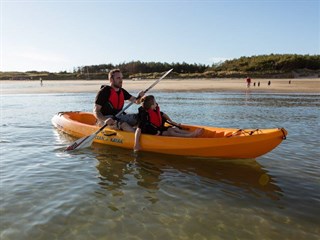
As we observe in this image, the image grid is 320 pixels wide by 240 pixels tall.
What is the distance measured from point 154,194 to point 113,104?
2.94 m

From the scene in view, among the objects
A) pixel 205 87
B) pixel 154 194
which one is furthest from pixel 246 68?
pixel 154 194

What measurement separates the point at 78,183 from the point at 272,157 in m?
3.50

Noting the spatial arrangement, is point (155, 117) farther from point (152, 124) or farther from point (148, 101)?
point (148, 101)

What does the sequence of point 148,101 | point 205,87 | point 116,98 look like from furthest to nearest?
point 205,87
point 116,98
point 148,101

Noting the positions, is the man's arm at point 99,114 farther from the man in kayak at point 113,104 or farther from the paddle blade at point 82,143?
the paddle blade at point 82,143

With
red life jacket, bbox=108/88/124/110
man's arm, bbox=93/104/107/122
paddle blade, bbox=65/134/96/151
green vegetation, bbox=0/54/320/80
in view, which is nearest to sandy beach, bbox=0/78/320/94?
green vegetation, bbox=0/54/320/80

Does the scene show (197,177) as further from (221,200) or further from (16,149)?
(16,149)

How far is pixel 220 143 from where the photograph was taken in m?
5.59

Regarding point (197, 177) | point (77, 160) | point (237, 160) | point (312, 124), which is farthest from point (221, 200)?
point (312, 124)

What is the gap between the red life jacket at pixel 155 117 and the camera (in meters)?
6.28

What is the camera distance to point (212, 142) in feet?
18.6

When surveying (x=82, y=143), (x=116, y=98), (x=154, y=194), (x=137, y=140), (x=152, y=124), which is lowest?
(x=154, y=194)

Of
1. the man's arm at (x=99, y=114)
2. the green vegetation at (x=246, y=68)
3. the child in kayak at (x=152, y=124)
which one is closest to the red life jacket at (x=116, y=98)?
the man's arm at (x=99, y=114)

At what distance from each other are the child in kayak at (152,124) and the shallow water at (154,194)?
46 cm
